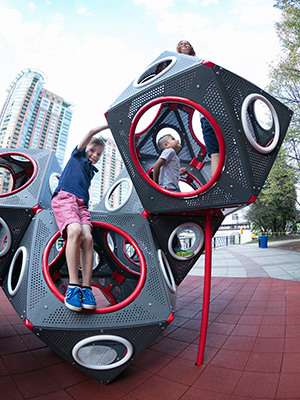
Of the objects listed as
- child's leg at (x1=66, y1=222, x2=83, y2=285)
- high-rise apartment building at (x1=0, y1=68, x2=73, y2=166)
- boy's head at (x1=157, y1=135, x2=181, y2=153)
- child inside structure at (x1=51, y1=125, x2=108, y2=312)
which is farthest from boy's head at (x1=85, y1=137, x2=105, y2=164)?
high-rise apartment building at (x1=0, y1=68, x2=73, y2=166)

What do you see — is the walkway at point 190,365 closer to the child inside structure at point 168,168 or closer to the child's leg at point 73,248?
the child's leg at point 73,248

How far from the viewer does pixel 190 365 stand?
2443 millimetres

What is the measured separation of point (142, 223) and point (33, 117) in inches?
2160

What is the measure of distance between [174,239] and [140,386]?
1.77 metres

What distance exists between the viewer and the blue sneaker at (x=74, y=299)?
1995 mm

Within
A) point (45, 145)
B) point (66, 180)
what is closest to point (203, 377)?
point (66, 180)

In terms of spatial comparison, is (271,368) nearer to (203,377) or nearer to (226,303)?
(203,377)

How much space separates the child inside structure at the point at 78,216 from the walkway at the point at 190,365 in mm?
870

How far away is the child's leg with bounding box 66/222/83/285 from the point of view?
2.12m

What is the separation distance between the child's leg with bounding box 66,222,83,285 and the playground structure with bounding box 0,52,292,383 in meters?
0.29

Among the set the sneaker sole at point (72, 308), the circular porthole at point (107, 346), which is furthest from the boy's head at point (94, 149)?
the circular porthole at point (107, 346)

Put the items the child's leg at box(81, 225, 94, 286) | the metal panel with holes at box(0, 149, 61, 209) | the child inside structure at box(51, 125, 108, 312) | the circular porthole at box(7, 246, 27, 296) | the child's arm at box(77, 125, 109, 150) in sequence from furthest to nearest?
the metal panel with holes at box(0, 149, 61, 209)
the child's arm at box(77, 125, 109, 150)
the circular porthole at box(7, 246, 27, 296)
the child's leg at box(81, 225, 94, 286)
the child inside structure at box(51, 125, 108, 312)

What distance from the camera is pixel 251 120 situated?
222cm

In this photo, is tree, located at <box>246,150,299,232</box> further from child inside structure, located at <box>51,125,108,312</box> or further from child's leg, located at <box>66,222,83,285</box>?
child's leg, located at <box>66,222,83,285</box>
